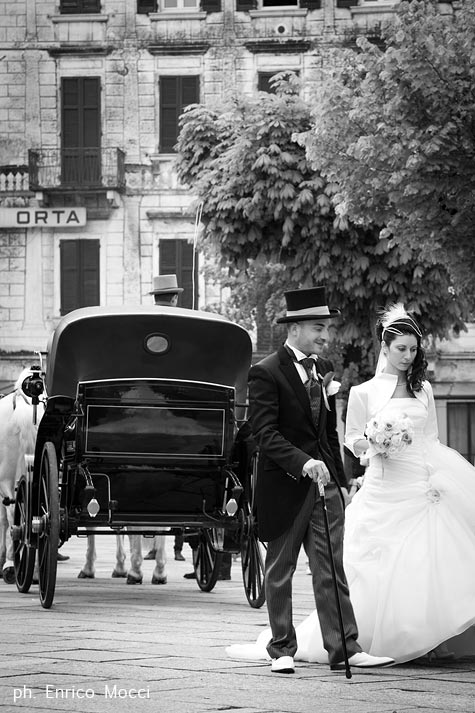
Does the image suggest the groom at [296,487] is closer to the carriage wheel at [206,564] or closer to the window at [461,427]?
the carriage wheel at [206,564]

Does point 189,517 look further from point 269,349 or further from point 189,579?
point 269,349

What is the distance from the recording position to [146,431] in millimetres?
11062

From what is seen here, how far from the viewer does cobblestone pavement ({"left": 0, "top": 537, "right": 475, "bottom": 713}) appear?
6.26 m

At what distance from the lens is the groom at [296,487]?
7496 millimetres

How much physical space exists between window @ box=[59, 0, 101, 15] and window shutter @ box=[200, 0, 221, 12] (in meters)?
2.60

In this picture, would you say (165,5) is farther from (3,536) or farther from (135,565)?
(135,565)

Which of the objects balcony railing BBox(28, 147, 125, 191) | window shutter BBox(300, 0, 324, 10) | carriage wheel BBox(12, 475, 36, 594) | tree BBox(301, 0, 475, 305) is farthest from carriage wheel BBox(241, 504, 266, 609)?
window shutter BBox(300, 0, 324, 10)

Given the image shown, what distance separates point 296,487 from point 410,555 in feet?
2.98

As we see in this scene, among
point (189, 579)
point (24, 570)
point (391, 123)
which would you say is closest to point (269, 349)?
point (391, 123)

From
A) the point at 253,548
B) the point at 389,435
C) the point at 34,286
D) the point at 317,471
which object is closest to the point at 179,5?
the point at 34,286

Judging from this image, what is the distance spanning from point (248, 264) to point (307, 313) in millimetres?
21150

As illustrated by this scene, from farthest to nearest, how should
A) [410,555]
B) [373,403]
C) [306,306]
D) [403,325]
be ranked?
[373,403] → [403,325] → [410,555] → [306,306]

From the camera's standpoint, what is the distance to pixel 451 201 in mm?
18625

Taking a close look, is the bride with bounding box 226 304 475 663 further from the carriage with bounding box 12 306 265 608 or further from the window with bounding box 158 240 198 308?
the window with bounding box 158 240 198 308
